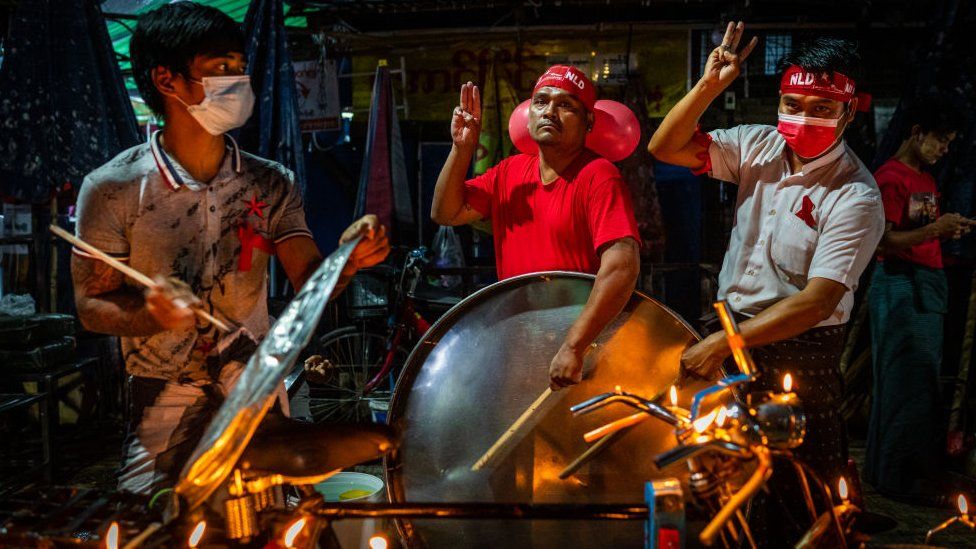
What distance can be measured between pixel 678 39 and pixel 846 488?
270 inches

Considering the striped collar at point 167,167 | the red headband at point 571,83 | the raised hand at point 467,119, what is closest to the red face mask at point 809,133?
the red headband at point 571,83

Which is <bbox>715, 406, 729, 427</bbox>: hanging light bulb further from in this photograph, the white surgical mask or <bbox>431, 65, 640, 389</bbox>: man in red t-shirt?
the white surgical mask

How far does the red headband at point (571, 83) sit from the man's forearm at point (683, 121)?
37cm

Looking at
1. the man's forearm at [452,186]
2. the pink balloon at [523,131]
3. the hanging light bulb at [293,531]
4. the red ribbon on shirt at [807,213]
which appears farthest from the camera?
A: the pink balloon at [523,131]

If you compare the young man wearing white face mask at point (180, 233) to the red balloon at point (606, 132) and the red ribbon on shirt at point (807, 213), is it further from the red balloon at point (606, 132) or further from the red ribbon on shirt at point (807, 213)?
the red ribbon on shirt at point (807, 213)

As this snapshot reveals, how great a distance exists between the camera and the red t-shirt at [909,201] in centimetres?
496

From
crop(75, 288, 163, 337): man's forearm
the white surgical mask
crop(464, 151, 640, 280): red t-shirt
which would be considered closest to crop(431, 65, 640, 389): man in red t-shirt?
crop(464, 151, 640, 280): red t-shirt

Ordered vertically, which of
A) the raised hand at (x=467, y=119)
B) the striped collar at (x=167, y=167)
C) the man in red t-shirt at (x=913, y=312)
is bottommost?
the man in red t-shirt at (x=913, y=312)

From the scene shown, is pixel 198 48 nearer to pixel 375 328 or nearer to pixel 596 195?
pixel 596 195

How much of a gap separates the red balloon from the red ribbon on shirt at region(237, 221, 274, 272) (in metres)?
1.49

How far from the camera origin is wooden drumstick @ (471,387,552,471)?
2703 mm

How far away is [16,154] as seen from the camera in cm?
533

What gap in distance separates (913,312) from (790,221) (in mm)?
2810

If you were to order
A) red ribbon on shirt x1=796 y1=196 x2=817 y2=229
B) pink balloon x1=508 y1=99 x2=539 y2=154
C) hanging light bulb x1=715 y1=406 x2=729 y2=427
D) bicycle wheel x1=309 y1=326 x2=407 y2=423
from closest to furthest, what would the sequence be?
hanging light bulb x1=715 y1=406 x2=729 y2=427 < red ribbon on shirt x1=796 y1=196 x2=817 y2=229 < pink balloon x1=508 y1=99 x2=539 y2=154 < bicycle wheel x1=309 y1=326 x2=407 y2=423
